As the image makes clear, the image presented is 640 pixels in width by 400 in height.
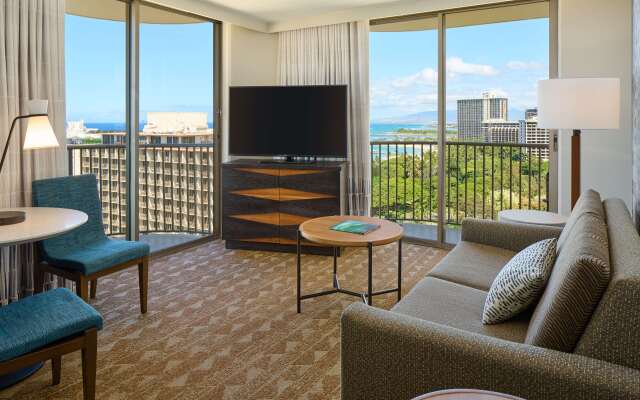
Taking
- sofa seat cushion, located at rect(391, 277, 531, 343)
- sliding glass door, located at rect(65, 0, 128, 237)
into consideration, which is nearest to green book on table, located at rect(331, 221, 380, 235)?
sofa seat cushion, located at rect(391, 277, 531, 343)

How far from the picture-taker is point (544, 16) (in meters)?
4.21

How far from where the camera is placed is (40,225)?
2.31 m

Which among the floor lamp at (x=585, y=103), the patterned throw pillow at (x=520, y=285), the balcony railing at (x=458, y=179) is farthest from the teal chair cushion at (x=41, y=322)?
the balcony railing at (x=458, y=179)

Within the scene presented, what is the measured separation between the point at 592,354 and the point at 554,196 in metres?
3.37

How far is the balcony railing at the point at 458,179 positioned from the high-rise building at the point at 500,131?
6 centimetres

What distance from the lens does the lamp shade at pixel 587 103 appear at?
10.0ft

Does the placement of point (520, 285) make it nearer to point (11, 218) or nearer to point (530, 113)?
point (11, 218)

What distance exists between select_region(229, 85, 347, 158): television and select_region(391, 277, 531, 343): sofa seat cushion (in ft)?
8.79

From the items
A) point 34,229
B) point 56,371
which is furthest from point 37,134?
point 56,371

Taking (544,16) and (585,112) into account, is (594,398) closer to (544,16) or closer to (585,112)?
(585,112)

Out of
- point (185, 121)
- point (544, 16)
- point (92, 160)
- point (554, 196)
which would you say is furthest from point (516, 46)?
point (92, 160)

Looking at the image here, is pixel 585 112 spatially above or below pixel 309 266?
above

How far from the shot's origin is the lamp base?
2312 mm

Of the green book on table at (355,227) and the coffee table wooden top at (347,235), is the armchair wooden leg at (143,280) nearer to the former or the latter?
the coffee table wooden top at (347,235)
